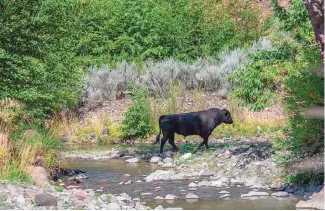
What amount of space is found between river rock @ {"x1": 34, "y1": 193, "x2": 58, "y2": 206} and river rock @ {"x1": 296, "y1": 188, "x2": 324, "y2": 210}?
3609mm

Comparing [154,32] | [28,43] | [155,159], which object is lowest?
[155,159]

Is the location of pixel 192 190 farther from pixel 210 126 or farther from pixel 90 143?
pixel 90 143

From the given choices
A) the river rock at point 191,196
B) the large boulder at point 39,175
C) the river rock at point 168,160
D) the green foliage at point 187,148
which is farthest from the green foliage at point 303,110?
the green foliage at point 187,148

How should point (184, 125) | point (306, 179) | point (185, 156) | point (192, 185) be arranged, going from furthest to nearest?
point (184, 125)
point (185, 156)
point (192, 185)
point (306, 179)

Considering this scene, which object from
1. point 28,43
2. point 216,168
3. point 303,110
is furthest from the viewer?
point 28,43

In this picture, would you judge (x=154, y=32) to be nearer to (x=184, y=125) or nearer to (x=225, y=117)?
(x=225, y=117)

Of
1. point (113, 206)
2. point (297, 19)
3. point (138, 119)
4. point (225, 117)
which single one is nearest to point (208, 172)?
point (297, 19)

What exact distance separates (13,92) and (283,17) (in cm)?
605

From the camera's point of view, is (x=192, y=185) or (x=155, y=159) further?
(x=155, y=159)

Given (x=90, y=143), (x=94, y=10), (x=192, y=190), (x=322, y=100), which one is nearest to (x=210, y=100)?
(x=90, y=143)

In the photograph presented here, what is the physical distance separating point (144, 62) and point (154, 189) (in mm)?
17731

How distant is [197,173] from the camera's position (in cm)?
1545

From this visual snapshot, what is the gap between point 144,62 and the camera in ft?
102

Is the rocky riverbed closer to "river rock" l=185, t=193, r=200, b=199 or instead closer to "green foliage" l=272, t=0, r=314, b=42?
"river rock" l=185, t=193, r=200, b=199
